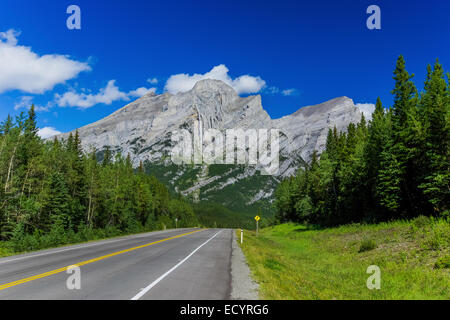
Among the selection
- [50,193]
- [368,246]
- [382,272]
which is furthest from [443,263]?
[50,193]

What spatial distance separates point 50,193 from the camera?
34.7 metres

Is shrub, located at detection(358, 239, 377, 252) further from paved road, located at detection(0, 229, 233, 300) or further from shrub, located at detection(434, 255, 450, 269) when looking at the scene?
paved road, located at detection(0, 229, 233, 300)

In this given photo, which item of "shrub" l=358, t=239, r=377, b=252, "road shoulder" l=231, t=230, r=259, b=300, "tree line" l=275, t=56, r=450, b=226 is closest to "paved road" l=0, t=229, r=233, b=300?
"road shoulder" l=231, t=230, r=259, b=300

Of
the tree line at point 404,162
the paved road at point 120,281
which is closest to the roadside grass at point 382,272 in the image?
the paved road at point 120,281

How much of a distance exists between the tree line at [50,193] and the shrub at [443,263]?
83.3 feet

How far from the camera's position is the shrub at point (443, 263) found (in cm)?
1134

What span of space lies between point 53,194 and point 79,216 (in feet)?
32.3

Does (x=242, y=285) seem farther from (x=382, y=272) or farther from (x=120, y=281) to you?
(x=382, y=272)

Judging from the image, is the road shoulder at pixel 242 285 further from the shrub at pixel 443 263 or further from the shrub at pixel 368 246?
the shrub at pixel 368 246

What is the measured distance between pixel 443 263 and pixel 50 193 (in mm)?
37542

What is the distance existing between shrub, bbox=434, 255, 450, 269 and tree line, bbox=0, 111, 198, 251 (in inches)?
1000

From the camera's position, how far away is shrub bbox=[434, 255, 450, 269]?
11.3 metres
